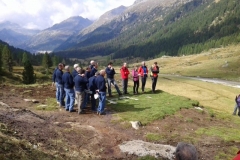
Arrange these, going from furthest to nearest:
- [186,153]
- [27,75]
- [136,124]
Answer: [27,75]
[136,124]
[186,153]

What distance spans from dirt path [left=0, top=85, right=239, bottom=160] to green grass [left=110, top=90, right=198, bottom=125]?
81 cm

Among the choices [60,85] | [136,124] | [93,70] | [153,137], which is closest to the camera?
[153,137]

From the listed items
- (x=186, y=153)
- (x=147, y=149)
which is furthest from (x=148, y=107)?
(x=186, y=153)

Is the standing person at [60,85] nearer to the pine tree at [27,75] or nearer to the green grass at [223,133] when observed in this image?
the green grass at [223,133]

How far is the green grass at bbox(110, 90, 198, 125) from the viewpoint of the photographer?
880 inches

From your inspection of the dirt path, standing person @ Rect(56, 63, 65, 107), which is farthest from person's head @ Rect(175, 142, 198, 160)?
standing person @ Rect(56, 63, 65, 107)

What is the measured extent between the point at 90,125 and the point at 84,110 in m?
5.25

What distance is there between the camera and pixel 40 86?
121 feet

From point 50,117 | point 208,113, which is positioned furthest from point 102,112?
point 208,113

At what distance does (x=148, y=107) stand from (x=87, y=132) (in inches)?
380

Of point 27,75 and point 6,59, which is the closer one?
point 27,75

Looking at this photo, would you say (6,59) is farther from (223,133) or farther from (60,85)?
(223,133)

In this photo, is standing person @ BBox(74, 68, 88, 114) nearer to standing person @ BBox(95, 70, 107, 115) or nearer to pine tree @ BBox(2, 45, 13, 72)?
standing person @ BBox(95, 70, 107, 115)

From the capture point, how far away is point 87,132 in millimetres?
17688
